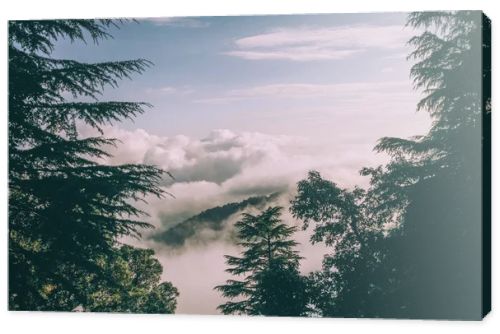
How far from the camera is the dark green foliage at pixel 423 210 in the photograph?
46.4ft

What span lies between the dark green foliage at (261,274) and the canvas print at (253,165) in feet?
0.06

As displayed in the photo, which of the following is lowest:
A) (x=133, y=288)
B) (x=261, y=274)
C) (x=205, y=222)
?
(x=133, y=288)

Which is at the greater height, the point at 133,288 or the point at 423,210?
the point at 423,210

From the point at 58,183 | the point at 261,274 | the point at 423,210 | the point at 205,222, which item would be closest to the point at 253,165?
the point at 205,222

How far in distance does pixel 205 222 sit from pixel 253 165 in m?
0.96

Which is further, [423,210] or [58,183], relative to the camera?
[58,183]

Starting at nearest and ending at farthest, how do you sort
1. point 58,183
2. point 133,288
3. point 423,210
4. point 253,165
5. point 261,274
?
point 423,210
point 253,165
point 261,274
point 133,288
point 58,183

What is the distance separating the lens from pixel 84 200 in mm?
15586

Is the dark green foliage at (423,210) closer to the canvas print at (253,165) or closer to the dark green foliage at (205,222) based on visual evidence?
the canvas print at (253,165)

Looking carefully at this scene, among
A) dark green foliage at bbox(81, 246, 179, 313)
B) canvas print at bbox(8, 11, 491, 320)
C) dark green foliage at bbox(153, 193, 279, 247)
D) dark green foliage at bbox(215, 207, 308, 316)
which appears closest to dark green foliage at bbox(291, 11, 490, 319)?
canvas print at bbox(8, 11, 491, 320)

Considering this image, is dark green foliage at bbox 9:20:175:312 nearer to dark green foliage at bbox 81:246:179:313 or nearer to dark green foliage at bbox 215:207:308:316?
dark green foliage at bbox 81:246:179:313

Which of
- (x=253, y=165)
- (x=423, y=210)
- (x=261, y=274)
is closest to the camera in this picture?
(x=423, y=210)

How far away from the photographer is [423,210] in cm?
1445

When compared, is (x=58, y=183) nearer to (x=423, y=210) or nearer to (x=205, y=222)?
(x=205, y=222)
